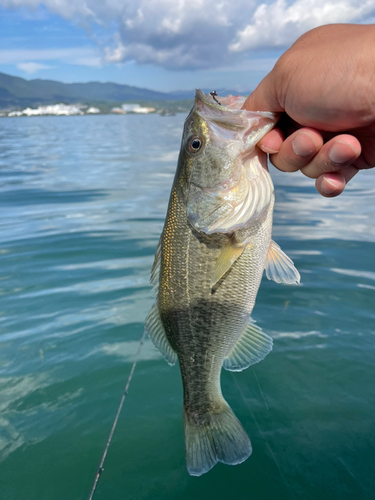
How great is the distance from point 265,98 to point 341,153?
0.59 meters

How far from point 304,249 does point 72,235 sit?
466cm

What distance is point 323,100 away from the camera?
2.19m

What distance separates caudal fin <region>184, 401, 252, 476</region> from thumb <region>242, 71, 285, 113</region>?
2.13 m

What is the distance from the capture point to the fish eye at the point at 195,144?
254 cm

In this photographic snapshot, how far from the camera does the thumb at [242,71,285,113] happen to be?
2389 millimetres

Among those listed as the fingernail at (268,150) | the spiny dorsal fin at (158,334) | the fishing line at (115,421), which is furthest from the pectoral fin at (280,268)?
the fishing line at (115,421)

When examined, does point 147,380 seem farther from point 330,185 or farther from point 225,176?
point 330,185

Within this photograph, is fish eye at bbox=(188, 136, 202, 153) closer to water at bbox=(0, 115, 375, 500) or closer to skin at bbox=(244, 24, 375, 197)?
skin at bbox=(244, 24, 375, 197)

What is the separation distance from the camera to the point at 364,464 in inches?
118

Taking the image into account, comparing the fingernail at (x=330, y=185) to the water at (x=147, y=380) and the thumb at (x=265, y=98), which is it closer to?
the thumb at (x=265, y=98)

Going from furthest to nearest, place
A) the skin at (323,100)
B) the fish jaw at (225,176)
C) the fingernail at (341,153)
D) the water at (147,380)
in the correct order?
1. the water at (147,380)
2. the fish jaw at (225,176)
3. the fingernail at (341,153)
4. the skin at (323,100)

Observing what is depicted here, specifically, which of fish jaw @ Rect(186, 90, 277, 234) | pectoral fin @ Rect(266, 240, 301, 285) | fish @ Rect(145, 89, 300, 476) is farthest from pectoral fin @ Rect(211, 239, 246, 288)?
pectoral fin @ Rect(266, 240, 301, 285)

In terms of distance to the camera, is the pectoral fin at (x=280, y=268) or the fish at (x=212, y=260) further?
the pectoral fin at (x=280, y=268)

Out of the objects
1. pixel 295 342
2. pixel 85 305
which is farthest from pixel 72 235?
pixel 295 342
